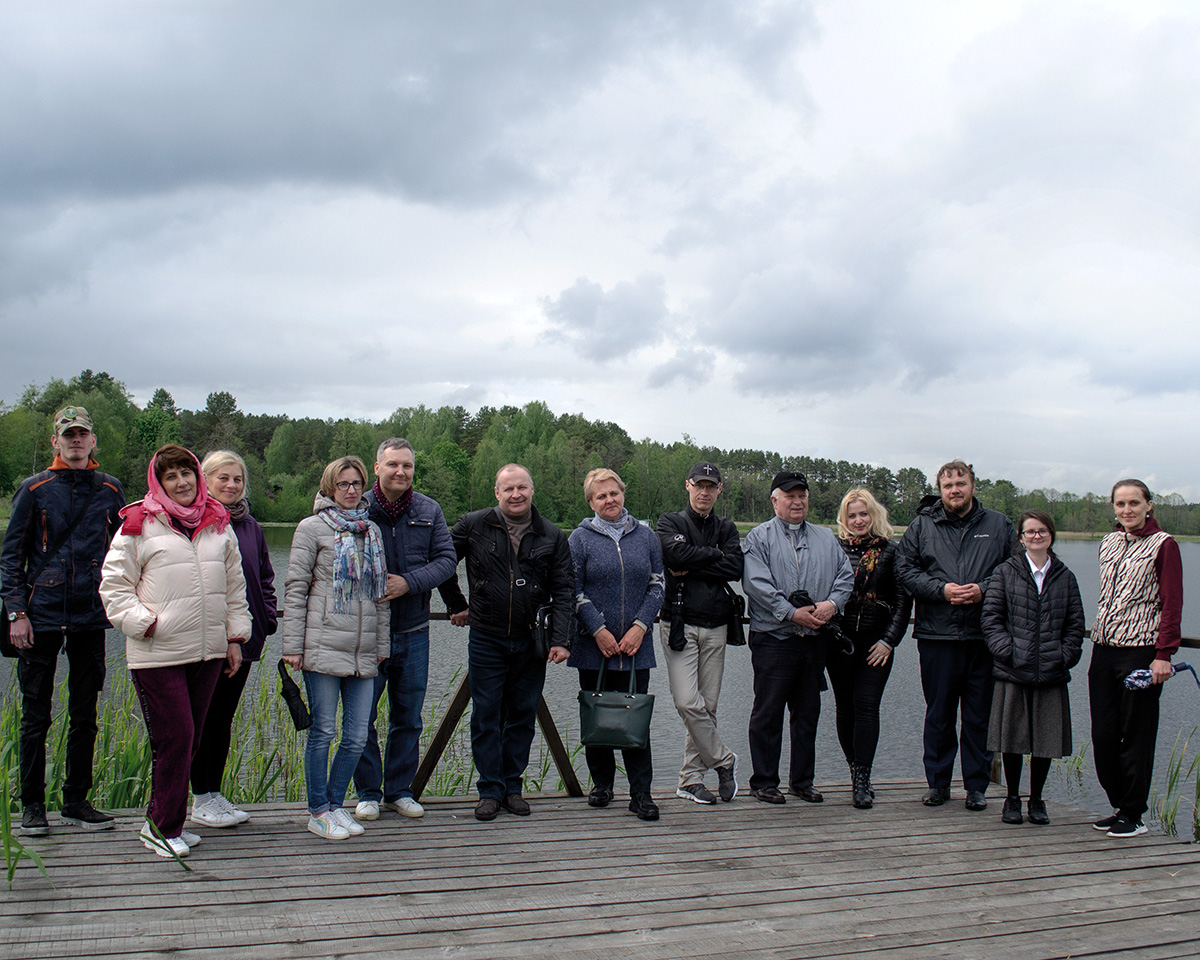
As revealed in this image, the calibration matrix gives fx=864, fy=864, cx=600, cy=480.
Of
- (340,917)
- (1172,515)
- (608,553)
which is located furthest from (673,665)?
(1172,515)

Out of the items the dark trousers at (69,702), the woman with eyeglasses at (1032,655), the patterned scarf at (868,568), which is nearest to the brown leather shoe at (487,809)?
the dark trousers at (69,702)

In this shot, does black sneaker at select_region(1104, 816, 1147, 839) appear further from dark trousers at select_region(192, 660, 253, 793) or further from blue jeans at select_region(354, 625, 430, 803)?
dark trousers at select_region(192, 660, 253, 793)

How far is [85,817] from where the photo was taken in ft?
13.2

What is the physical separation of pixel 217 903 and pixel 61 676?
8624 mm

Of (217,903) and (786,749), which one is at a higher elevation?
(217,903)

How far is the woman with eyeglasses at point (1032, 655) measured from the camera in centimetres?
464

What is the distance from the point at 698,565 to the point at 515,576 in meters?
1.07

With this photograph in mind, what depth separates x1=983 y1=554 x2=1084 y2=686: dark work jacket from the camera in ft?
15.2

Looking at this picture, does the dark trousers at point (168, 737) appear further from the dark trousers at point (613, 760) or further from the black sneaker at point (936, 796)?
the black sneaker at point (936, 796)

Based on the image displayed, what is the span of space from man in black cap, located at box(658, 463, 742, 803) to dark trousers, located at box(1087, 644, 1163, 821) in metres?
1.93

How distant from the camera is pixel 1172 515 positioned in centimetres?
7469

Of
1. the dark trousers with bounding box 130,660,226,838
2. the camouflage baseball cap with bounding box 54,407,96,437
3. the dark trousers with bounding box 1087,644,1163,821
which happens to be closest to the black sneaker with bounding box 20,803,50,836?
the dark trousers with bounding box 130,660,226,838

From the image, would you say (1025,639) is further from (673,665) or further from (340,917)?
(340,917)

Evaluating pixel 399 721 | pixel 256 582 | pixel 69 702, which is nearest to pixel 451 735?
pixel 399 721
